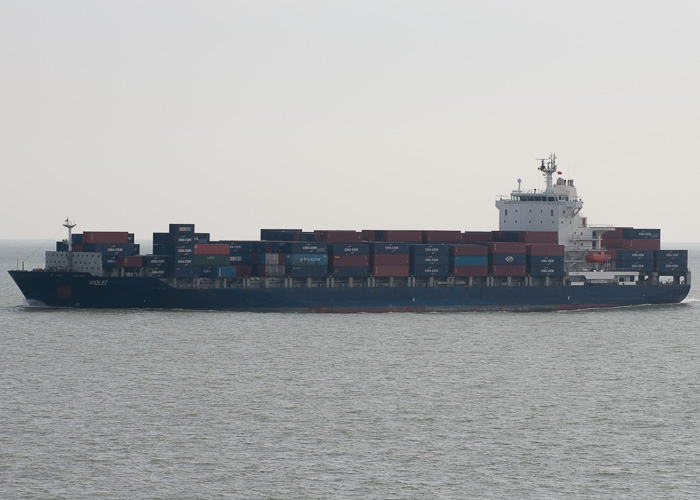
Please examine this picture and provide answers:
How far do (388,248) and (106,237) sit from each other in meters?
23.9

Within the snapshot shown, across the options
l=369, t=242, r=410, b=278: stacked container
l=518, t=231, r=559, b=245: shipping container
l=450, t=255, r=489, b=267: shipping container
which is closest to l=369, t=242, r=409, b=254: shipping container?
l=369, t=242, r=410, b=278: stacked container

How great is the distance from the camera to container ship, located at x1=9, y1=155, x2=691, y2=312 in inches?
3091

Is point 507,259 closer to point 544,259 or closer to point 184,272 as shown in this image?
point 544,259

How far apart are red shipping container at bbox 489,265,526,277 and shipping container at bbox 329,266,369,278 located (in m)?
11.9

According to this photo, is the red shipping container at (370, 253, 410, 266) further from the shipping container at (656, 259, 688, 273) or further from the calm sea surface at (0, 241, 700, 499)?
the shipping container at (656, 259, 688, 273)

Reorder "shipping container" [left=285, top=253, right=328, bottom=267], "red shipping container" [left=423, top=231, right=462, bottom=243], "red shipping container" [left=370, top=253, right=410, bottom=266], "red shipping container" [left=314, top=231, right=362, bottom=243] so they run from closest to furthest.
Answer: "shipping container" [left=285, top=253, right=328, bottom=267], "red shipping container" [left=370, top=253, right=410, bottom=266], "red shipping container" [left=314, top=231, right=362, bottom=243], "red shipping container" [left=423, top=231, right=462, bottom=243]

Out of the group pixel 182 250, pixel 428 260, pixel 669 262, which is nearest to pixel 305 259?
pixel 182 250

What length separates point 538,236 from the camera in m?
90.9

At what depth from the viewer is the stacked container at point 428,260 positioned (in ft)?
282

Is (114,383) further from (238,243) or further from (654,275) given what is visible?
(654,275)

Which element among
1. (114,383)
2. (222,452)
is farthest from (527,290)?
(222,452)

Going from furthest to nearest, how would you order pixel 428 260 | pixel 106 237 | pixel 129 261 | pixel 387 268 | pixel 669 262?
pixel 669 262, pixel 428 260, pixel 387 268, pixel 106 237, pixel 129 261

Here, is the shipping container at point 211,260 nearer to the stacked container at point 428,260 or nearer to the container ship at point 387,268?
the container ship at point 387,268

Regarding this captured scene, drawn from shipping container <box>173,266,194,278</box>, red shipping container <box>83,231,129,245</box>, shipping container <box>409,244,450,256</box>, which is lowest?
shipping container <box>173,266,194,278</box>
